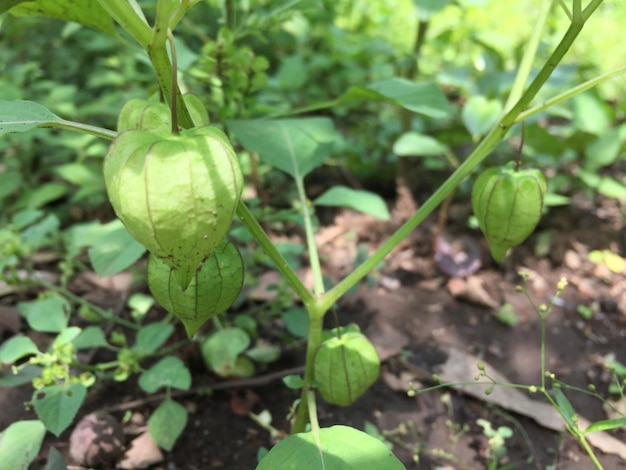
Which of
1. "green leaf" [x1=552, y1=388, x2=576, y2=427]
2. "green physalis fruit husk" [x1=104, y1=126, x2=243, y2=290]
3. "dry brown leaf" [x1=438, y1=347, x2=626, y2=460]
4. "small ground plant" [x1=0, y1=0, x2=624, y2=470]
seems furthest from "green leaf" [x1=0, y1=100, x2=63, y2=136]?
"dry brown leaf" [x1=438, y1=347, x2=626, y2=460]

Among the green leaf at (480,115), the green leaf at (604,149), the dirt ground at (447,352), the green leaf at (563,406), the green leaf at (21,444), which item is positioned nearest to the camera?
the green leaf at (563,406)

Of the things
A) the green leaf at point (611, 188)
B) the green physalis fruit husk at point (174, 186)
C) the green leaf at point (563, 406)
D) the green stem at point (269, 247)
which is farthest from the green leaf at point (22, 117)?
the green leaf at point (611, 188)

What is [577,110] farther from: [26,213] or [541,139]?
[26,213]

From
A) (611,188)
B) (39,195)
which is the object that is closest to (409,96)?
(611,188)

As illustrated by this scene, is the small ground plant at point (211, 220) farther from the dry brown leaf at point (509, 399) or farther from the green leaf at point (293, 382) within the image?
the dry brown leaf at point (509, 399)

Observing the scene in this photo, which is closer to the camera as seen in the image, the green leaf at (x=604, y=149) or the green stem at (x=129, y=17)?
the green stem at (x=129, y=17)

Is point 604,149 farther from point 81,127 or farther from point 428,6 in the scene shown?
point 81,127

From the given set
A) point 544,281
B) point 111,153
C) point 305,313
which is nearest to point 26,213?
point 305,313
